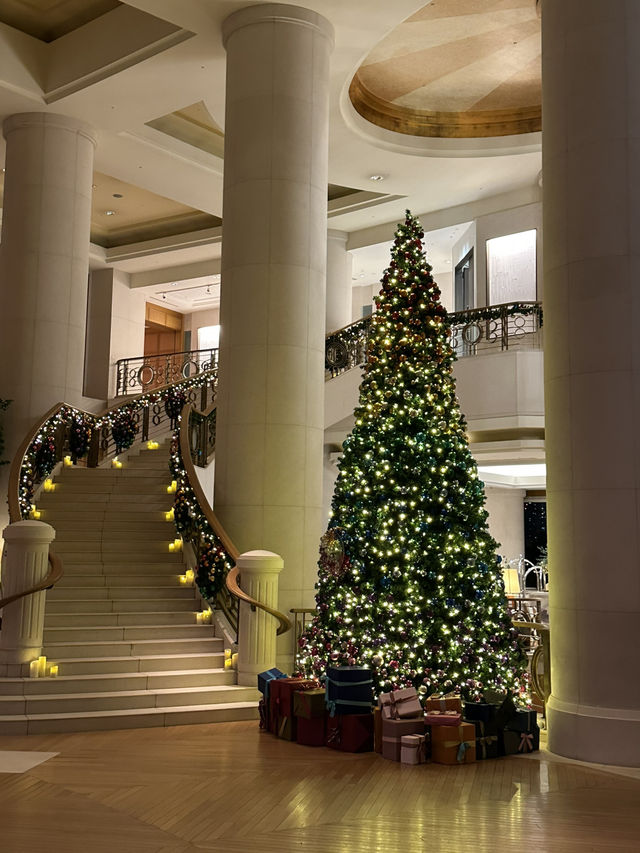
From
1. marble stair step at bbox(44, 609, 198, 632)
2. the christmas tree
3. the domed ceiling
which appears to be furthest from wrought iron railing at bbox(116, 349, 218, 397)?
the christmas tree

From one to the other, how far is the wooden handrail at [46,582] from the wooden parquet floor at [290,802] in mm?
1210

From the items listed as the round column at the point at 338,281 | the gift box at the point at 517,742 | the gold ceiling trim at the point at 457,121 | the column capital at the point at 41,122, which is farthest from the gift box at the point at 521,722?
the round column at the point at 338,281

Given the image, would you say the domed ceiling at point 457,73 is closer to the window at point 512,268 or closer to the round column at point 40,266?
the window at point 512,268

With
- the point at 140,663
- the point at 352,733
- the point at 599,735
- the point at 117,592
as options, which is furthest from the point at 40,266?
the point at 599,735

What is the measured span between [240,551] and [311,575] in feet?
2.64

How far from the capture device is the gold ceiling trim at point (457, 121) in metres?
13.9

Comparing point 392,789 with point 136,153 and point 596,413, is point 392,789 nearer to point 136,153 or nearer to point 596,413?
point 596,413

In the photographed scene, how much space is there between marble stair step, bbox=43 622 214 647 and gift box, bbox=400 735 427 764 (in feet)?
→ 9.46

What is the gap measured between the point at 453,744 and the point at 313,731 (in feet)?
3.60

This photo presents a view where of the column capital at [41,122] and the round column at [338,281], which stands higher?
the column capital at [41,122]

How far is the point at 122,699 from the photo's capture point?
732 centimetres

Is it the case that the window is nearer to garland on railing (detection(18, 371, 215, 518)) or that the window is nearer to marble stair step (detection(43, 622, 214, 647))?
garland on railing (detection(18, 371, 215, 518))

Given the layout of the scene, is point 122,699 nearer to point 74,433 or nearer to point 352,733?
point 352,733

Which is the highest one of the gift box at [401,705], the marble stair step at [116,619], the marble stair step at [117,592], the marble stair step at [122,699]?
the marble stair step at [117,592]
